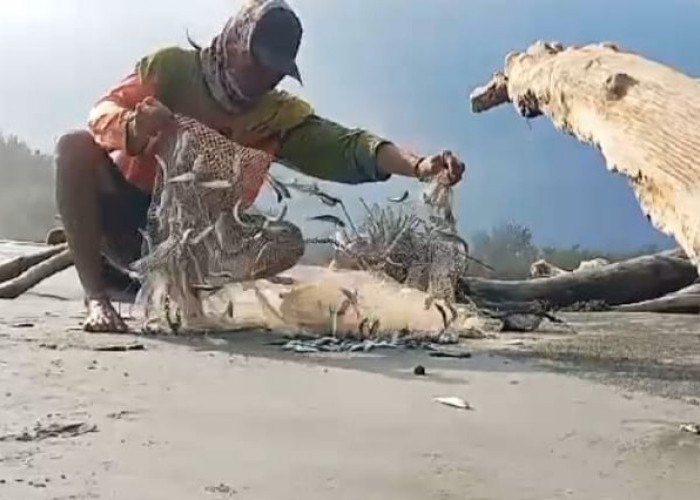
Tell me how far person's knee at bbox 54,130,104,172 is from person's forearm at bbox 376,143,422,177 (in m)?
0.89

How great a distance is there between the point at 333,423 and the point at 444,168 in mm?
1547

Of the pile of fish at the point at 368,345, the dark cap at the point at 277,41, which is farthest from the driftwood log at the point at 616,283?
the dark cap at the point at 277,41

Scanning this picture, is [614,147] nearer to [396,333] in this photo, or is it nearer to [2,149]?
[396,333]

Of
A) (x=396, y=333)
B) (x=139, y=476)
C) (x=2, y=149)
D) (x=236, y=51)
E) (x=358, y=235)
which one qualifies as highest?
(x=2, y=149)

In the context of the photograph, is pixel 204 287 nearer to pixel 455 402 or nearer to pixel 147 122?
pixel 147 122

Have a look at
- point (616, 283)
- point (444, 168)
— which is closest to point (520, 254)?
point (616, 283)

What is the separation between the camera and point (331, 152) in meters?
3.79

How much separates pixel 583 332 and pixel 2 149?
5.50 meters

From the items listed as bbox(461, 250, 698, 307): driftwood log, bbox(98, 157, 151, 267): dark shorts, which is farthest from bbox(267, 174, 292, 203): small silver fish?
bbox(461, 250, 698, 307): driftwood log

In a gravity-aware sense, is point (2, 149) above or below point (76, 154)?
above

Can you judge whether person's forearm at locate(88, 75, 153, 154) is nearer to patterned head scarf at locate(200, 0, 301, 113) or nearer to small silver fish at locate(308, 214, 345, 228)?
patterned head scarf at locate(200, 0, 301, 113)

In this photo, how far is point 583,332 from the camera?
3910mm

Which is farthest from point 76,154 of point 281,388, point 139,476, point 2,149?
point 2,149

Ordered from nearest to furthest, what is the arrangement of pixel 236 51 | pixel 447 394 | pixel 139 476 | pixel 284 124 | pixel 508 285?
pixel 139 476, pixel 447 394, pixel 236 51, pixel 284 124, pixel 508 285
